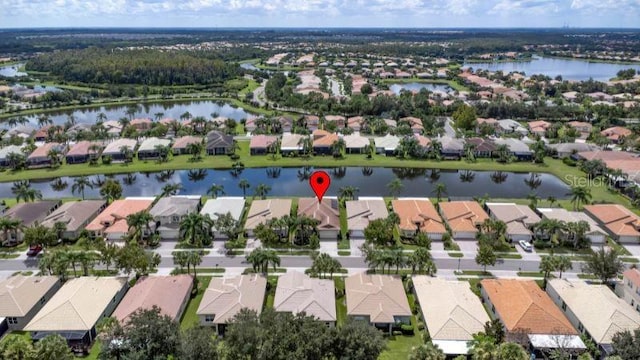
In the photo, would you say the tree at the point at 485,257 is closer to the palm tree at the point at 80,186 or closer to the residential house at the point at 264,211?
the residential house at the point at 264,211

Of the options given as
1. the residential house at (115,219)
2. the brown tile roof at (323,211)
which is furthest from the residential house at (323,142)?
the residential house at (115,219)

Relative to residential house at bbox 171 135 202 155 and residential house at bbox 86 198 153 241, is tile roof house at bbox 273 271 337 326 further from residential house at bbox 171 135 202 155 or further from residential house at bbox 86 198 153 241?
residential house at bbox 171 135 202 155

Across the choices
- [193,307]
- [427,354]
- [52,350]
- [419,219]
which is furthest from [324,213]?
[52,350]

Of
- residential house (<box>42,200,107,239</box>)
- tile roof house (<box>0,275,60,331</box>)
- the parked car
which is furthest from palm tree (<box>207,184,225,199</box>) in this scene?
tile roof house (<box>0,275,60,331</box>)

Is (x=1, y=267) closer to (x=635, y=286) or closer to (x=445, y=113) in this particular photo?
(x=635, y=286)

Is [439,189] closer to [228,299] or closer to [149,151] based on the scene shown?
[228,299]

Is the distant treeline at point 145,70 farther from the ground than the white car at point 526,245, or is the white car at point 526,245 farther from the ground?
the distant treeline at point 145,70

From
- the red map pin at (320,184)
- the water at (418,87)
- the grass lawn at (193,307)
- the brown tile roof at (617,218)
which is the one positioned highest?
the water at (418,87)
